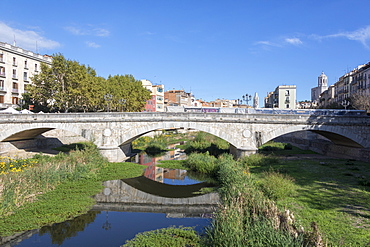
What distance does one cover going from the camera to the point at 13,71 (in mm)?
54812

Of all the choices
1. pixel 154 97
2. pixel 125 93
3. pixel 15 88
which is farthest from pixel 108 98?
pixel 154 97

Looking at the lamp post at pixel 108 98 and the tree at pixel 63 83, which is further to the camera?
the lamp post at pixel 108 98

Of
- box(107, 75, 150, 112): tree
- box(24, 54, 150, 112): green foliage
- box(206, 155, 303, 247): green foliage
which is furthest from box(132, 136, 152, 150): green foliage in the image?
box(206, 155, 303, 247): green foliage

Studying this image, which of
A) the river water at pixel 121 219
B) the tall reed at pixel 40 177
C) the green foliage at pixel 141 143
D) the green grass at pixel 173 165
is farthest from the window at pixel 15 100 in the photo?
the river water at pixel 121 219

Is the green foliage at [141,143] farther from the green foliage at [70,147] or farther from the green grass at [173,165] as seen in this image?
the green grass at [173,165]

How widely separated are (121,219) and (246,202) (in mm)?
7733

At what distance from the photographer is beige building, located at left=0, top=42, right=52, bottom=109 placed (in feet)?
171

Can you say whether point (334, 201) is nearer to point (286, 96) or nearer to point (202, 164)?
point (202, 164)

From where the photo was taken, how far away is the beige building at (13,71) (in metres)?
52.1

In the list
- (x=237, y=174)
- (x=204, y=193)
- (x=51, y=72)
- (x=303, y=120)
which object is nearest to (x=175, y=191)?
(x=204, y=193)

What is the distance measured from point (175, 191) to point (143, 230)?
819cm

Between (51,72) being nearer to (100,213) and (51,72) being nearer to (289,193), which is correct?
(100,213)

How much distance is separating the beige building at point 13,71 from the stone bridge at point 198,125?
21927 millimetres

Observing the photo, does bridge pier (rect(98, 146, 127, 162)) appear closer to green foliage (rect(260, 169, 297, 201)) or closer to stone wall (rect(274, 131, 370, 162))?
green foliage (rect(260, 169, 297, 201))
